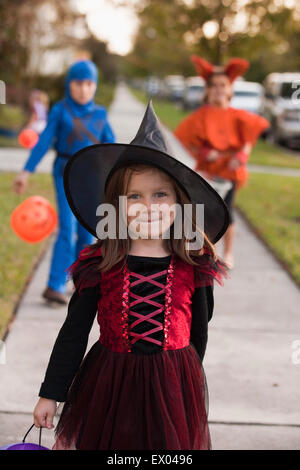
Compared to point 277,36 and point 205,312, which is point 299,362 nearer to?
point 205,312

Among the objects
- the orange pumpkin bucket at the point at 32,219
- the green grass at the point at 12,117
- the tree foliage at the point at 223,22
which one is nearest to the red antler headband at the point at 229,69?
the orange pumpkin bucket at the point at 32,219

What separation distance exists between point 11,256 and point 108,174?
432cm

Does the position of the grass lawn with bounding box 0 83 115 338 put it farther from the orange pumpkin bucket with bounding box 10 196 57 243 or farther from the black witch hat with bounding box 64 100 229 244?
the black witch hat with bounding box 64 100 229 244

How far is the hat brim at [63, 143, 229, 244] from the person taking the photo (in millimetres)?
2338

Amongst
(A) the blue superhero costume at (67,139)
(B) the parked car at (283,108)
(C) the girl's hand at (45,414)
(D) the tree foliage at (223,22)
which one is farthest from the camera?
(B) the parked car at (283,108)

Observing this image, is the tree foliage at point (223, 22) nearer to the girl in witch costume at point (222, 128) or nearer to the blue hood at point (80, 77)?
the girl in witch costume at point (222, 128)

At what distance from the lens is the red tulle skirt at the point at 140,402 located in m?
2.35

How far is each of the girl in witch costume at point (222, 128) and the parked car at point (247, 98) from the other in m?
18.4

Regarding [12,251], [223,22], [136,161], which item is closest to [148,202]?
[136,161]

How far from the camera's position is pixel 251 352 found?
15.1ft

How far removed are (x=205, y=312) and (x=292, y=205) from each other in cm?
777

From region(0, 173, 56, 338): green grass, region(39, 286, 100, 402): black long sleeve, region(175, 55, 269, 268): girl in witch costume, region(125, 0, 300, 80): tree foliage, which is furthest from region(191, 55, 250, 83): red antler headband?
region(125, 0, 300, 80): tree foliage
